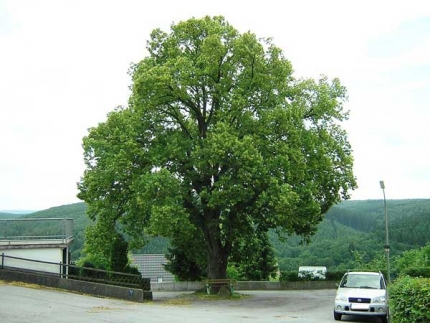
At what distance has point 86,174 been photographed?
28922 mm

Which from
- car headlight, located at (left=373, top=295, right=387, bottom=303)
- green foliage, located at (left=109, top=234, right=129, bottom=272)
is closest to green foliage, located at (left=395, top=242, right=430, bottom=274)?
green foliage, located at (left=109, top=234, right=129, bottom=272)

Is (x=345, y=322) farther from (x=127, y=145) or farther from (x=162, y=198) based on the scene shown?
(x=127, y=145)

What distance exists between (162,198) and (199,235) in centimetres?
674

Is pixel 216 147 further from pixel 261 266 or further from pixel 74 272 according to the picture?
pixel 261 266

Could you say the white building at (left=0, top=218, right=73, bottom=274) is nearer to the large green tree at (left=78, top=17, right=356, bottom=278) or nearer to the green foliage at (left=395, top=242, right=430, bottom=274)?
the large green tree at (left=78, top=17, right=356, bottom=278)

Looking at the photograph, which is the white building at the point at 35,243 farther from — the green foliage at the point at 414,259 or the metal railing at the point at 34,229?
the green foliage at the point at 414,259

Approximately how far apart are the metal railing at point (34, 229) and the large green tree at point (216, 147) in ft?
5.90

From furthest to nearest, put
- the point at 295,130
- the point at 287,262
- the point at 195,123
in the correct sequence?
the point at 287,262 < the point at 195,123 < the point at 295,130

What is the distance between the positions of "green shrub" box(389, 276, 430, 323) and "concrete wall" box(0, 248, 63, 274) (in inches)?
684

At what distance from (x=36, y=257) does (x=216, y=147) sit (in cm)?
1097

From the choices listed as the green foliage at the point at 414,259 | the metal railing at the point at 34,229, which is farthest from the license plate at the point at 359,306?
the green foliage at the point at 414,259

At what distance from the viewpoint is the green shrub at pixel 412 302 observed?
1117cm

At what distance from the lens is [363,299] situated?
57.6 ft

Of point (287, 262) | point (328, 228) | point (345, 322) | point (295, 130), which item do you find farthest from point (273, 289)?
point (328, 228)
